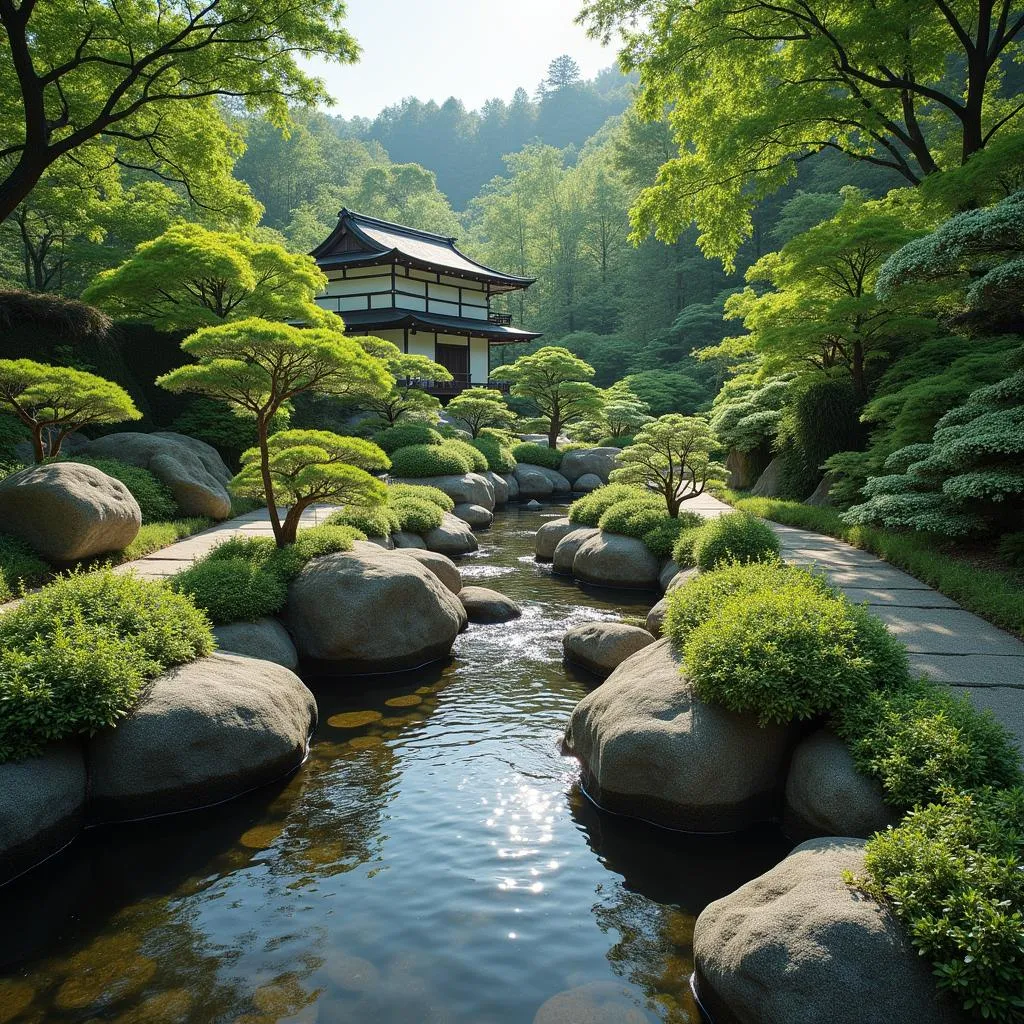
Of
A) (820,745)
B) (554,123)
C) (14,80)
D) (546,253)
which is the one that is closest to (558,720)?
(820,745)

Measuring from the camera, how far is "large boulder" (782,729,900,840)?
388 centimetres

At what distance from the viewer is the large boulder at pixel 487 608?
966cm

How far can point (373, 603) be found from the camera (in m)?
7.60

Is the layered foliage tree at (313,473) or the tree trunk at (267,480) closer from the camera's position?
the layered foliage tree at (313,473)

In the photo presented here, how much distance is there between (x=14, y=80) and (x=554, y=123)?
351 ft

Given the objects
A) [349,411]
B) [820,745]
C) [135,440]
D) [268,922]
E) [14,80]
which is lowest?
[268,922]

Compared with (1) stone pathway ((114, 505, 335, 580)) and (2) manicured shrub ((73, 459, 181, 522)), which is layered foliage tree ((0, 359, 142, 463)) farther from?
(1) stone pathway ((114, 505, 335, 580))

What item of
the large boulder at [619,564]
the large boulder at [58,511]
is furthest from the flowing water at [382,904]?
the large boulder at [619,564]

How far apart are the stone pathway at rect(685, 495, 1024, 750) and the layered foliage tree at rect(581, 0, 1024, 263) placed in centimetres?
748

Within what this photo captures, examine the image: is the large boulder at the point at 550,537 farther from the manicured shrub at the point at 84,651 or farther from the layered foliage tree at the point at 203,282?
the manicured shrub at the point at 84,651

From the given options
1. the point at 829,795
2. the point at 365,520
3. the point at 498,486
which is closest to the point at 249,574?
the point at 365,520

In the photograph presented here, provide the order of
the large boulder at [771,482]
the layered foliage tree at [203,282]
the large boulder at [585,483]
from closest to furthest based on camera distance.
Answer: the layered foliage tree at [203,282] < the large boulder at [771,482] < the large boulder at [585,483]

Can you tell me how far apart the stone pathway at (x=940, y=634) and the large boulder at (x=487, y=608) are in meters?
3.74

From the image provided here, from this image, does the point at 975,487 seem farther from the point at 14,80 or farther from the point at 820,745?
the point at 14,80
